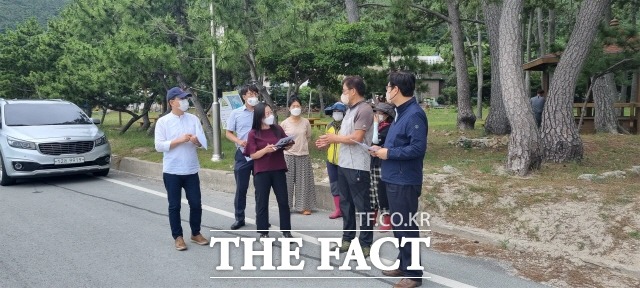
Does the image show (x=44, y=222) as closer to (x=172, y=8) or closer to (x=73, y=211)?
(x=73, y=211)

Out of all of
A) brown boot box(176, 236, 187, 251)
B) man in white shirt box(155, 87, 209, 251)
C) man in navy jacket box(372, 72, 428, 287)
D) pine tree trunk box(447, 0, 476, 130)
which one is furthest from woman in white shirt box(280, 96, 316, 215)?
pine tree trunk box(447, 0, 476, 130)

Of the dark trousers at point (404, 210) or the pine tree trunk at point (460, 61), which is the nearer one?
the dark trousers at point (404, 210)

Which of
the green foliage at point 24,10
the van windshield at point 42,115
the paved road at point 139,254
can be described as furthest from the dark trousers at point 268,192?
the green foliage at point 24,10

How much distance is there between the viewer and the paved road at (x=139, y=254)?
16.2 feet

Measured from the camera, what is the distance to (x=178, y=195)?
5.80 meters

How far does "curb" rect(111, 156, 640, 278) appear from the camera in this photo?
17.5 ft

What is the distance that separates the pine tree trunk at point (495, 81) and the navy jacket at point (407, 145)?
436 inches

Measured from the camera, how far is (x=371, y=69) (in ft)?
43.6

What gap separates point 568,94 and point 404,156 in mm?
6585

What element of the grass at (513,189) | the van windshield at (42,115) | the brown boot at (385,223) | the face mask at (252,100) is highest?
the face mask at (252,100)

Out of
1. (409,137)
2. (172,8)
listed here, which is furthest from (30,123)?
(409,137)

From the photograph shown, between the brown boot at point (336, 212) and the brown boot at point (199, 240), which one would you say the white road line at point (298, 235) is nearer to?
the brown boot at point (336, 212)

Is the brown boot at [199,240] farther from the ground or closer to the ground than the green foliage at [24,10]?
closer to the ground

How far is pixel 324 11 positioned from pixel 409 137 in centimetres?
1415
